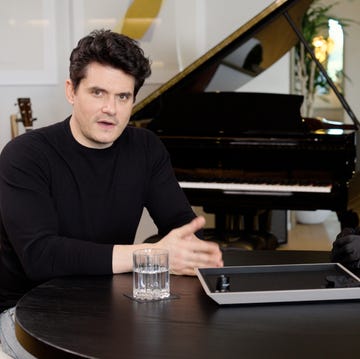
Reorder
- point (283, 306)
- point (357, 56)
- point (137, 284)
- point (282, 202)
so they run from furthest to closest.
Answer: point (357, 56), point (282, 202), point (137, 284), point (283, 306)

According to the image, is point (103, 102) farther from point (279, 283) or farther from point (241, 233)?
point (241, 233)

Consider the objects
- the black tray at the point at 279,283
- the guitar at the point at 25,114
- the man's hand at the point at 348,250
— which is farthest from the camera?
the guitar at the point at 25,114

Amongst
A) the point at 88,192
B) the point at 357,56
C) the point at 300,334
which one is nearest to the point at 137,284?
the point at 300,334

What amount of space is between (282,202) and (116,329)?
2.56m

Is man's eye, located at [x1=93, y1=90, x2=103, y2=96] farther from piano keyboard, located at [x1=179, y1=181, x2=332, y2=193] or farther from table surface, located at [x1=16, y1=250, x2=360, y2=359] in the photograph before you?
piano keyboard, located at [x1=179, y1=181, x2=332, y2=193]

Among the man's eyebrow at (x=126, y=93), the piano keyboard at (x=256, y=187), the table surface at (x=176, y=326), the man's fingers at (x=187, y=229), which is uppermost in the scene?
the man's eyebrow at (x=126, y=93)

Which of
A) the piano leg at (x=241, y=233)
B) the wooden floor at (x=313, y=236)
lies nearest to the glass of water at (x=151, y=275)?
the piano leg at (x=241, y=233)

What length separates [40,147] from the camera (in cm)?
215

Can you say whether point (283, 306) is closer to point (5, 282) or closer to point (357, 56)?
point (5, 282)

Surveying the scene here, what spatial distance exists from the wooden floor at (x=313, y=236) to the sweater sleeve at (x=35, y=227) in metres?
3.76

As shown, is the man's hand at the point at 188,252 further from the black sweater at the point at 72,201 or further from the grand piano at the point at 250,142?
the grand piano at the point at 250,142

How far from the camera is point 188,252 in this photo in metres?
1.84

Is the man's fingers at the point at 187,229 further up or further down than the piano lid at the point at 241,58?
further down

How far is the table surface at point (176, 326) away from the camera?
128 centimetres
